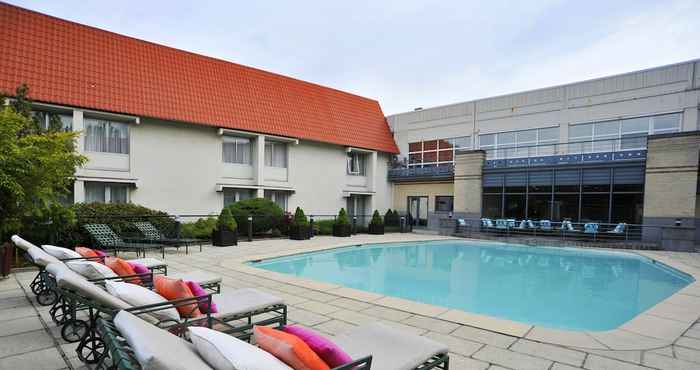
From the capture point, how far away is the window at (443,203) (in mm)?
23156

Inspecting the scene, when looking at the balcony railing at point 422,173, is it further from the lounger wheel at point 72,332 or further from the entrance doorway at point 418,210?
the lounger wheel at point 72,332

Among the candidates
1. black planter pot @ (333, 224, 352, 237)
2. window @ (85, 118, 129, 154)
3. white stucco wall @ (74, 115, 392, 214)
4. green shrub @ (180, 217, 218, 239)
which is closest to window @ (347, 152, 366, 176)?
white stucco wall @ (74, 115, 392, 214)

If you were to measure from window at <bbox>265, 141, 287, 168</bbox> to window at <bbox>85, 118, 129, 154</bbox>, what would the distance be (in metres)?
6.61

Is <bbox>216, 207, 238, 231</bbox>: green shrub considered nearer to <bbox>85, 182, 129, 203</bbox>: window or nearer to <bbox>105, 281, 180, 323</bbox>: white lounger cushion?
<bbox>85, 182, 129, 203</bbox>: window

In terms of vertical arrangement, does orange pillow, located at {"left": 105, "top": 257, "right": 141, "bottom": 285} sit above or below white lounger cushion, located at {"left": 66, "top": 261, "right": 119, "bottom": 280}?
below

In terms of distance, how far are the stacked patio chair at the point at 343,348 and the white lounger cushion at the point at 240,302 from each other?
3.50ft

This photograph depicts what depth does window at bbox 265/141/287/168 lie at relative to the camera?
19.4 m

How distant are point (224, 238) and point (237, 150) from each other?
6417 millimetres

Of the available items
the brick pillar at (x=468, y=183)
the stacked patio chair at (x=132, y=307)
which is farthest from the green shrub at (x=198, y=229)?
the brick pillar at (x=468, y=183)

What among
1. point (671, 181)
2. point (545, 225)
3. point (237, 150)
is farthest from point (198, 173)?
point (671, 181)

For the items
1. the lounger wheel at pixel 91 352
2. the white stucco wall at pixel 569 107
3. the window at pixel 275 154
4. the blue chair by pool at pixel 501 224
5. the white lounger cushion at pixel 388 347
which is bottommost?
the blue chair by pool at pixel 501 224

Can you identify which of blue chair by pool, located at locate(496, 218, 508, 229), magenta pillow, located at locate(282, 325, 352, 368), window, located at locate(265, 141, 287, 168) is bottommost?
blue chair by pool, located at locate(496, 218, 508, 229)

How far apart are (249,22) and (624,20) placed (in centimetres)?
1421

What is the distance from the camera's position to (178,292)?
3.52m
